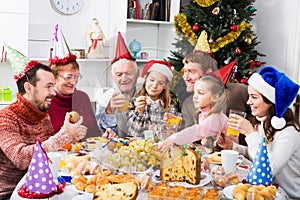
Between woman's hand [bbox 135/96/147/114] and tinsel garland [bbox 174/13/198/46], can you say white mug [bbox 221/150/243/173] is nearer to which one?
woman's hand [bbox 135/96/147/114]

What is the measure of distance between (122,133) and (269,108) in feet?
3.24

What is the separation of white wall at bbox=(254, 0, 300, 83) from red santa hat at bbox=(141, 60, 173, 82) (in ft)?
9.18

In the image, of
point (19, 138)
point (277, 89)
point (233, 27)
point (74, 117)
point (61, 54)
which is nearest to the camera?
point (74, 117)

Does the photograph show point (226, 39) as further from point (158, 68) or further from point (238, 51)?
point (158, 68)

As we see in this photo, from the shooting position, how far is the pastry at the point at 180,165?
175cm

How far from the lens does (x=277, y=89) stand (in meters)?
2.25

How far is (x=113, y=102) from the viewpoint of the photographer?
5.62 ft

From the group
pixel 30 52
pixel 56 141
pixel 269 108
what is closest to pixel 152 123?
pixel 56 141

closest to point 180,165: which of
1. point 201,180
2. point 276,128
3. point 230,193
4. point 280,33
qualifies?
point 201,180

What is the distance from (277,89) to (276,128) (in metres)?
0.20

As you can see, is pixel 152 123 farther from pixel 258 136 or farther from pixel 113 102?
pixel 258 136

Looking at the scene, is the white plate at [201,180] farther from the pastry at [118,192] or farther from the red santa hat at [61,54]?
the red santa hat at [61,54]

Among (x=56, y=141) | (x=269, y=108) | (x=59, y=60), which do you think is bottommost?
(x=56, y=141)

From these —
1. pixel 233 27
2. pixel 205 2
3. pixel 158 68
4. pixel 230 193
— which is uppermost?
pixel 205 2
